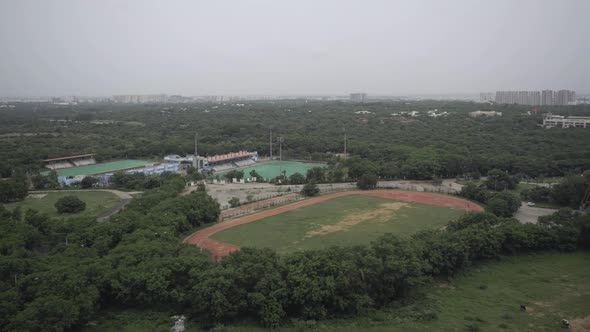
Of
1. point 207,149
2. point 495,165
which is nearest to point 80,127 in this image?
point 207,149

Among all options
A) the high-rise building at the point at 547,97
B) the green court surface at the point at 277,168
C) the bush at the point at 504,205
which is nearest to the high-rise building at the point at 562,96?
the high-rise building at the point at 547,97

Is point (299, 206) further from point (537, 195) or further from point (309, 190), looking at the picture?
point (537, 195)

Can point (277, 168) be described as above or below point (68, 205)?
below

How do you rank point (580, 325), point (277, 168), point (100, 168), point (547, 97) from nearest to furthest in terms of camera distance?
point (580, 325) → point (100, 168) → point (277, 168) → point (547, 97)

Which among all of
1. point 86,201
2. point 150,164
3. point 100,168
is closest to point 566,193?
point 86,201

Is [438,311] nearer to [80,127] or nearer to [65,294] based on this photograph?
[65,294]

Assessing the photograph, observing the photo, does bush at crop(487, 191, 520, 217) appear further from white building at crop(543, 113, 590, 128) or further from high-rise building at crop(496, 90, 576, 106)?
high-rise building at crop(496, 90, 576, 106)
